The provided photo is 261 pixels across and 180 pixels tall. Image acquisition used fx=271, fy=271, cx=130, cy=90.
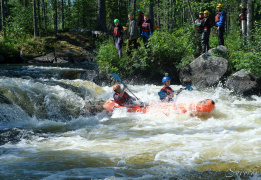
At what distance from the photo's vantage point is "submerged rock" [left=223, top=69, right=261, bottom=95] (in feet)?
29.9

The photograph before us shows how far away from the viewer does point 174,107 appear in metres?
7.04

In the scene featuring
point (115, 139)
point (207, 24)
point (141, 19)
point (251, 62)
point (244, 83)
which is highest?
point (141, 19)

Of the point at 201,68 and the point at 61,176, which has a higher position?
the point at 201,68

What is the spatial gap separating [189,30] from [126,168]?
28.4 feet

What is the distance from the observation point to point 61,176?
359 centimetres

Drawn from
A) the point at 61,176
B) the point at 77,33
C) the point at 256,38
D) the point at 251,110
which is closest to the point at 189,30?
the point at 256,38

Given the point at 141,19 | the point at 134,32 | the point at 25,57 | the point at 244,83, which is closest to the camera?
the point at 244,83

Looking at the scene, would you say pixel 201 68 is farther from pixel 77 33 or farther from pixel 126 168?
pixel 77 33

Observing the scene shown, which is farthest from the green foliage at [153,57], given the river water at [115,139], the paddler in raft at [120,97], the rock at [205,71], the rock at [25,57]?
the rock at [25,57]

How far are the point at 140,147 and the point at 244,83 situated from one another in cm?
602

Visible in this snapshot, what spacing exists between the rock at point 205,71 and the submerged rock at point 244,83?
563 mm

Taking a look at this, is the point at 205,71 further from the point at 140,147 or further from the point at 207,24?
the point at 140,147

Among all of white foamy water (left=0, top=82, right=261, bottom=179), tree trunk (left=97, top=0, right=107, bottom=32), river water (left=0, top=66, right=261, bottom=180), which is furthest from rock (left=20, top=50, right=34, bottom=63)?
white foamy water (left=0, top=82, right=261, bottom=179)

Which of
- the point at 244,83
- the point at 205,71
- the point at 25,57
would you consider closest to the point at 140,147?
the point at 244,83
